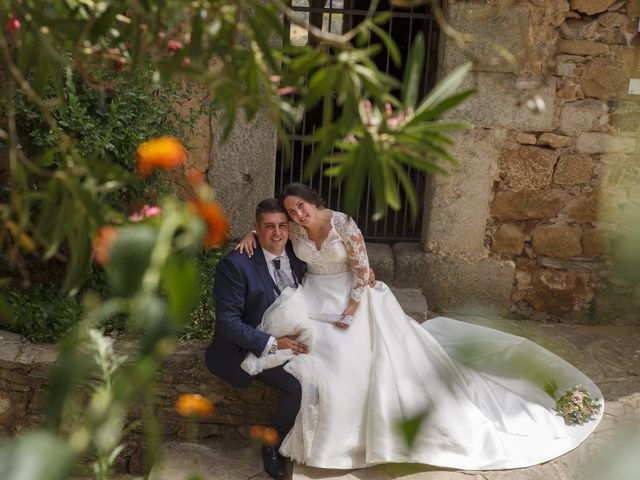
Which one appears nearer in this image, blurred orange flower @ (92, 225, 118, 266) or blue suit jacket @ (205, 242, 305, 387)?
blurred orange flower @ (92, 225, 118, 266)

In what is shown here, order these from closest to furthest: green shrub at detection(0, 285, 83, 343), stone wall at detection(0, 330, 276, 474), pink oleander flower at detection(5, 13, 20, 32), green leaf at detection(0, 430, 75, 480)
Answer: green leaf at detection(0, 430, 75, 480) → pink oleander flower at detection(5, 13, 20, 32) → stone wall at detection(0, 330, 276, 474) → green shrub at detection(0, 285, 83, 343)

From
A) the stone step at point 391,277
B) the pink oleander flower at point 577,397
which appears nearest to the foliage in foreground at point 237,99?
the pink oleander flower at point 577,397

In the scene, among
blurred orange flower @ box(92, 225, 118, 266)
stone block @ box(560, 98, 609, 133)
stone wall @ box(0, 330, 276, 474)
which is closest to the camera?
blurred orange flower @ box(92, 225, 118, 266)

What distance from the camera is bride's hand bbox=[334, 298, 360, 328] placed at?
4.34 m

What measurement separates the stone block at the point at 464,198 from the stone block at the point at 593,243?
2.13ft

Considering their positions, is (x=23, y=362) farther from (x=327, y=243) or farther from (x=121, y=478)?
(x=327, y=243)

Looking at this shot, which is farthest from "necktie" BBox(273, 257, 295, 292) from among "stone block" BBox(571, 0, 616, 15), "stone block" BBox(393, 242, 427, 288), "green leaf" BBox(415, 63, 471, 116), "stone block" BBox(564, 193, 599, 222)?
"green leaf" BBox(415, 63, 471, 116)

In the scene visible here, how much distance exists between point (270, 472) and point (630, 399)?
1998mm

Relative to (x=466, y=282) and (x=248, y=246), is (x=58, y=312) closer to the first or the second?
(x=248, y=246)

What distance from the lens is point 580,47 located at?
5.25 metres

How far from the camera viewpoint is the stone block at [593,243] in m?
5.54

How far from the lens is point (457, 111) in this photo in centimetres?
533

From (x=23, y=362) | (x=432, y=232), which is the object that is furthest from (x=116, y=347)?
(x=432, y=232)

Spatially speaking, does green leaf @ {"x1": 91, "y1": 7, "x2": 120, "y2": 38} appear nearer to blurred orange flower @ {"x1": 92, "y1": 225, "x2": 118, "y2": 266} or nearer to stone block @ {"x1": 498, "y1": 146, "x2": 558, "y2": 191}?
blurred orange flower @ {"x1": 92, "y1": 225, "x2": 118, "y2": 266}
